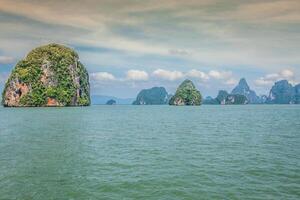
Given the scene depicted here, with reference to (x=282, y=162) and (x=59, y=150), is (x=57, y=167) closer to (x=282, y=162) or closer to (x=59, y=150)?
(x=59, y=150)

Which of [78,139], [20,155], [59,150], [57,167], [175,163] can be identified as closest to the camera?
[57,167]

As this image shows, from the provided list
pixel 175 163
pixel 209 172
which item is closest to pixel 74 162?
pixel 175 163

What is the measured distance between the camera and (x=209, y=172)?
25922 millimetres

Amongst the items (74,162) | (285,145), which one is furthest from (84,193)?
(285,145)

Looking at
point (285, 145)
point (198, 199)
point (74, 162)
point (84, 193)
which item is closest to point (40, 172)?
point (74, 162)

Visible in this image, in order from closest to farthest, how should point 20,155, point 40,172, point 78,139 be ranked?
point 40,172, point 20,155, point 78,139

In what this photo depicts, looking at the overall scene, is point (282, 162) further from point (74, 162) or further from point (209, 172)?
point (74, 162)

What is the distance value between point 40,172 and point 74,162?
444 cm

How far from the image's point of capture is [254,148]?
1489 inches

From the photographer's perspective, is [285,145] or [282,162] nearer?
[282,162]

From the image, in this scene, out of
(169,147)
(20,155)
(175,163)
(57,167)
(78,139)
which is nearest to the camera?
(57,167)

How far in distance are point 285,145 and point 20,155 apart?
98.9 feet

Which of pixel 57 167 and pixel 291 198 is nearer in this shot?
pixel 291 198

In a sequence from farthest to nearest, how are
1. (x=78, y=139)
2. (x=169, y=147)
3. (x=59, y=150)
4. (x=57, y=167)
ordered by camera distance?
1. (x=78, y=139)
2. (x=169, y=147)
3. (x=59, y=150)
4. (x=57, y=167)
